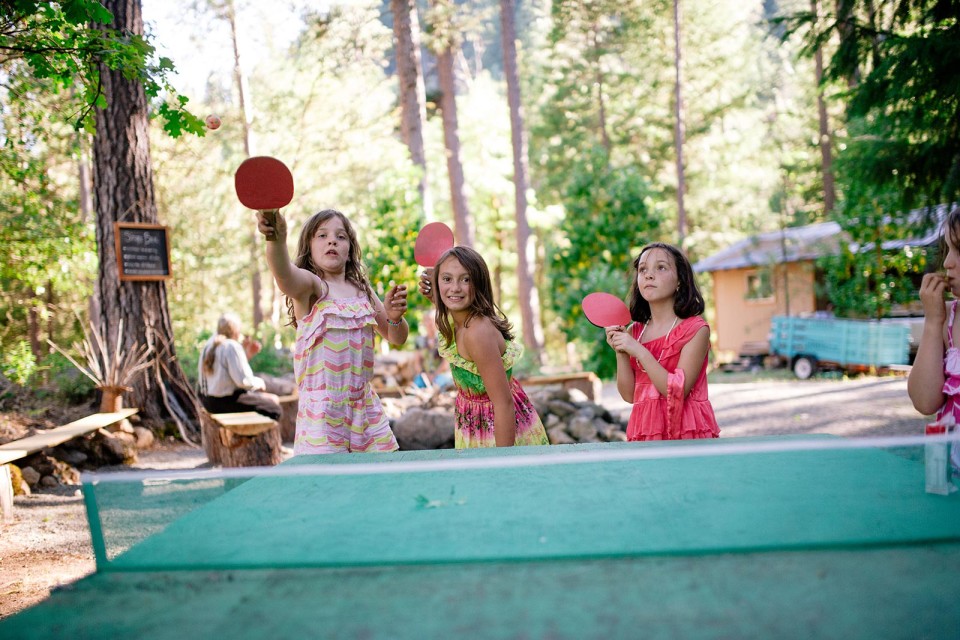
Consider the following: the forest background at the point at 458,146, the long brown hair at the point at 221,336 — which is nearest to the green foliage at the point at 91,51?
the forest background at the point at 458,146

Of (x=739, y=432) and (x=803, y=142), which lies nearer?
(x=739, y=432)

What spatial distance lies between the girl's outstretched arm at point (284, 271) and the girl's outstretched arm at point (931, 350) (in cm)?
208

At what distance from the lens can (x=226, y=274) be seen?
24969 mm

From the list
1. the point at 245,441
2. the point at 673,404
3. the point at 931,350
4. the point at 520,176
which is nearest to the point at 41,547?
the point at 245,441

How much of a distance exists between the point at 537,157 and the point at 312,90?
1365cm

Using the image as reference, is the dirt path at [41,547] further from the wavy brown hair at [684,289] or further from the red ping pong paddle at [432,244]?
the wavy brown hair at [684,289]

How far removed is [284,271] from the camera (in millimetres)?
2777

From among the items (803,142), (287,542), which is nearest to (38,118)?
(287,542)

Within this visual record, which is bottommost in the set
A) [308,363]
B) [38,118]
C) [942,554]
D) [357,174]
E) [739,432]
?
[739,432]

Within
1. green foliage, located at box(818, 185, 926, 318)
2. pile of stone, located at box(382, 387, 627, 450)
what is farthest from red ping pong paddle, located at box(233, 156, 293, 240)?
green foliage, located at box(818, 185, 926, 318)

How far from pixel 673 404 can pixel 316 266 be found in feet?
5.13

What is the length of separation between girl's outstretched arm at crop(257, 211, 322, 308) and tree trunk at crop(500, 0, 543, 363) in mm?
14185

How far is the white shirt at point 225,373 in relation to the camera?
7.41 m

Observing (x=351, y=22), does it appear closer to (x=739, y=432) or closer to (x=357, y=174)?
(x=357, y=174)
